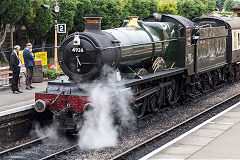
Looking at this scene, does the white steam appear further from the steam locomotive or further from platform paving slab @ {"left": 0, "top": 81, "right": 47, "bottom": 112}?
platform paving slab @ {"left": 0, "top": 81, "right": 47, "bottom": 112}

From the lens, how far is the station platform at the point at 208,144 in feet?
28.8

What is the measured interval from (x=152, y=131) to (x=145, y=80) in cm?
142

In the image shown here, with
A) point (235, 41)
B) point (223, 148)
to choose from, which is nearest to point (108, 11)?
point (235, 41)

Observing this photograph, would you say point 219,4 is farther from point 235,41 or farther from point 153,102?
point 153,102

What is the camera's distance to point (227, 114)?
42.0 ft

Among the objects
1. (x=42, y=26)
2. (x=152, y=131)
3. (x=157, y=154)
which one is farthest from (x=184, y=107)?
(x=42, y=26)

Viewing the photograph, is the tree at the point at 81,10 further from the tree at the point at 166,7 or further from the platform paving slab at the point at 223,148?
the platform paving slab at the point at 223,148

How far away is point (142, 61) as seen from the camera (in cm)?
1266

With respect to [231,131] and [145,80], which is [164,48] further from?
[231,131]

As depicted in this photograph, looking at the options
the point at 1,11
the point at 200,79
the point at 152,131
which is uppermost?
the point at 1,11

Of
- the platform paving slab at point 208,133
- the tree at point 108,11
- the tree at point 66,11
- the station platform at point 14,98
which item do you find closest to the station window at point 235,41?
the station platform at point 14,98

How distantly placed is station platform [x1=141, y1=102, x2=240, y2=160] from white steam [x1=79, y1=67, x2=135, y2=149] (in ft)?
5.59

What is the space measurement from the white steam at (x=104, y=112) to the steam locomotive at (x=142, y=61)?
0.68 feet

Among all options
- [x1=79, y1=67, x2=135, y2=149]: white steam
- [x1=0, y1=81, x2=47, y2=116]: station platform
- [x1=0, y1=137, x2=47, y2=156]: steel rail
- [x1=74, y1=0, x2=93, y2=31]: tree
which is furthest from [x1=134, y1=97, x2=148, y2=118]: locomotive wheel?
[x1=74, y1=0, x2=93, y2=31]: tree
